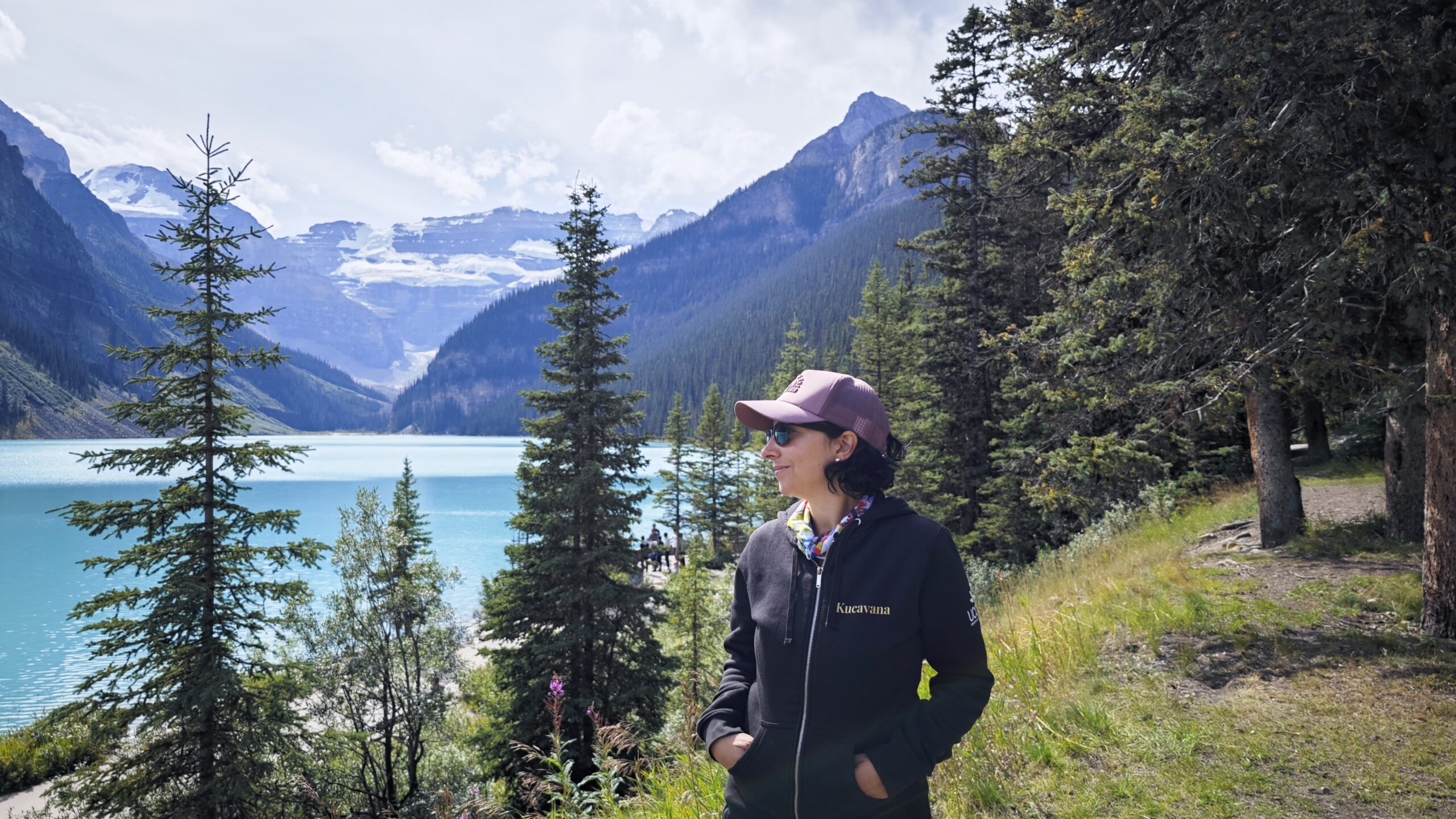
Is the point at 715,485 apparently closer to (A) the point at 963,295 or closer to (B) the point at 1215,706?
(A) the point at 963,295

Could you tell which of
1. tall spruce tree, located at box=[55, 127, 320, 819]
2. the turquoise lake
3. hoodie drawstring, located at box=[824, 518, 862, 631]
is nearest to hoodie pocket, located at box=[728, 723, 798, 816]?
hoodie drawstring, located at box=[824, 518, 862, 631]

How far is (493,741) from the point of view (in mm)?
17875

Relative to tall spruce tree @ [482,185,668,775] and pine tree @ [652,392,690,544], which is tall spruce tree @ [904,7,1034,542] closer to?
tall spruce tree @ [482,185,668,775]

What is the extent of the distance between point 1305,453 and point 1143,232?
1829 cm

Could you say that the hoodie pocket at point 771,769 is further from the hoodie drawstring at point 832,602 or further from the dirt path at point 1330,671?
the dirt path at point 1330,671

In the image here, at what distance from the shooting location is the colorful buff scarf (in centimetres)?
217

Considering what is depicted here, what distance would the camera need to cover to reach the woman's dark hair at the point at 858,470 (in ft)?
7.18

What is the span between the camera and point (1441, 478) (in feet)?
17.5

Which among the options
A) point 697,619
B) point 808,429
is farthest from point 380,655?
point 808,429

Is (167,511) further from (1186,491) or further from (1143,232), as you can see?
(1186,491)

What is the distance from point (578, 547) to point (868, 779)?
56.7ft

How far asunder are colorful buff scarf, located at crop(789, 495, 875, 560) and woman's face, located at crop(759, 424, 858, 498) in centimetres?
10

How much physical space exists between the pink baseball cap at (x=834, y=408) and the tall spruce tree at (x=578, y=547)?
1602 cm

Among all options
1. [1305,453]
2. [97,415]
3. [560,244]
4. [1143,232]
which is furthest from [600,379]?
[97,415]
